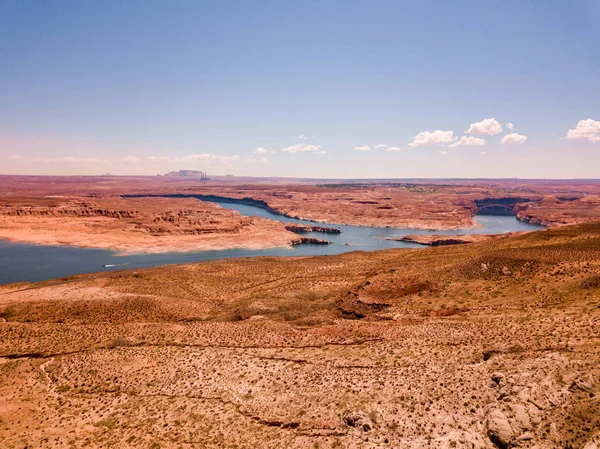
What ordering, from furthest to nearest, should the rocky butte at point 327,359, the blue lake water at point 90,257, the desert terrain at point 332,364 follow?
1. the blue lake water at point 90,257
2. the rocky butte at point 327,359
3. the desert terrain at point 332,364

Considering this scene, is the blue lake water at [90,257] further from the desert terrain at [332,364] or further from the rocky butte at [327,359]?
the desert terrain at [332,364]

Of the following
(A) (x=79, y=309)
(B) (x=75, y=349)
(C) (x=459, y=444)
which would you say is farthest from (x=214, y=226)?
(C) (x=459, y=444)

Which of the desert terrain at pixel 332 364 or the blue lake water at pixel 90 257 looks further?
the blue lake water at pixel 90 257

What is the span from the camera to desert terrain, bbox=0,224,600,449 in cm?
1827

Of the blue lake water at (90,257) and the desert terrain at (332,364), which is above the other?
the desert terrain at (332,364)

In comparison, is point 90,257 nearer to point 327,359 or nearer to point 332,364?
point 327,359

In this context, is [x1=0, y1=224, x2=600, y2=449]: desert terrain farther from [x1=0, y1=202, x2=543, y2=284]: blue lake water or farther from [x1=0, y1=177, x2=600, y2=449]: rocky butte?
[x1=0, y1=202, x2=543, y2=284]: blue lake water

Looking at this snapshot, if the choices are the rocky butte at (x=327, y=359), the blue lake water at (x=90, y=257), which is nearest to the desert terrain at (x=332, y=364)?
the rocky butte at (x=327, y=359)

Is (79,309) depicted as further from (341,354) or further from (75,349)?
(341,354)

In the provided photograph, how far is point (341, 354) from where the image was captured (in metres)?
27.5

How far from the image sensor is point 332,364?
85.1ft

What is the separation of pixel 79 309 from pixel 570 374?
47841 millimetres

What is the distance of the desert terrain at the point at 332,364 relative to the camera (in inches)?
719

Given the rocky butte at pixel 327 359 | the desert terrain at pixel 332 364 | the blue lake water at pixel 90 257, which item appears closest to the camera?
the desert terrain at pixel 332 364
